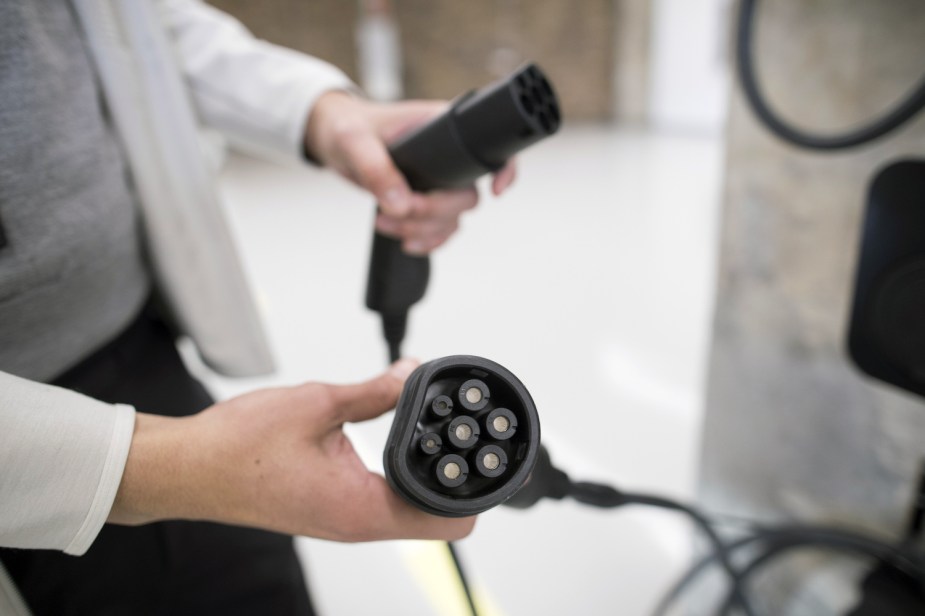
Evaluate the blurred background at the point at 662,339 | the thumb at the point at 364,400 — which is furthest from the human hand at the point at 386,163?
the thumb at the point at 364,400

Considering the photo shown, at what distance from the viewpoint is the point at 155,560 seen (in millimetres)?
419

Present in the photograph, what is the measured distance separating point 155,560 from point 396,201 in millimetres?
322

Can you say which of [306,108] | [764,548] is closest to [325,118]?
[306,108]

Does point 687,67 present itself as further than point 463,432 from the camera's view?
Yes

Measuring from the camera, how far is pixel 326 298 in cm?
A: 163

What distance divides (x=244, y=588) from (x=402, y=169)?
0.37m

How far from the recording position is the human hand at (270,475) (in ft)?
0.91

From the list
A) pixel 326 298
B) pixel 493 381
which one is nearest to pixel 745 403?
pixel 493 381

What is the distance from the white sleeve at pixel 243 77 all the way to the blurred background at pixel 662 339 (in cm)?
22

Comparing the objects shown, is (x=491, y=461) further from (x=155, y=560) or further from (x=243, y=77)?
(x=243, y=77)

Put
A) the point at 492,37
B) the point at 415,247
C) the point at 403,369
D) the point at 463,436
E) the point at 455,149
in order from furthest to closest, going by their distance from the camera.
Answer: the point at 492,37 < the point at 415,247 < the point at 455,149 < the point at 403,369 < the point at 463,436

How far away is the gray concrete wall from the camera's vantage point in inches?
21.5

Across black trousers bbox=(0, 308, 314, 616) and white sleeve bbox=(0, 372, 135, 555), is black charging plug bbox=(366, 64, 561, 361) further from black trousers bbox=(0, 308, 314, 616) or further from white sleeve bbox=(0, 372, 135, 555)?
white sleeve bbox=(0, 372, 135, 555)

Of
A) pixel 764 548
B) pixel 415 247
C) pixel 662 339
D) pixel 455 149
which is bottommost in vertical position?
pixel 662 339
